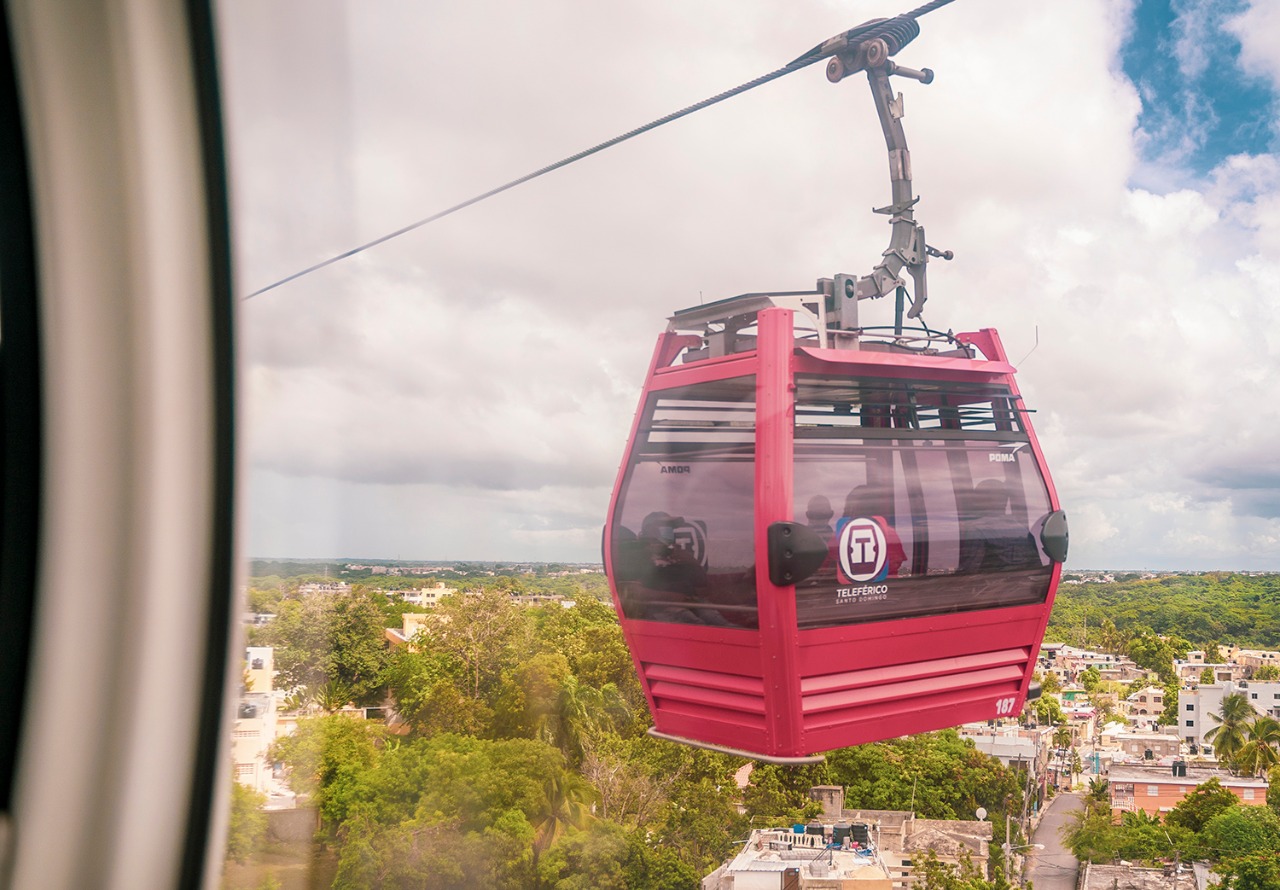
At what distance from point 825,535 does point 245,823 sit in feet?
6.38

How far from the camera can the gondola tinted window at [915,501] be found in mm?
2588

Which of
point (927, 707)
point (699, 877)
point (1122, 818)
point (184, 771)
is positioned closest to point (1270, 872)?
point (1122, 818)

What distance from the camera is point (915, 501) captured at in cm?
277

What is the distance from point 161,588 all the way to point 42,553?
82mm

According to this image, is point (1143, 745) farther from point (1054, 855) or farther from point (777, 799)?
point (777, 799)

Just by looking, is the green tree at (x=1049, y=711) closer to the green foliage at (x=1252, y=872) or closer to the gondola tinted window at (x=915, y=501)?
the green foliage at (x=1252, y=872)

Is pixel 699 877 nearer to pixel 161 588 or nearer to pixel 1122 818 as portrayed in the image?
pixel 1122 818

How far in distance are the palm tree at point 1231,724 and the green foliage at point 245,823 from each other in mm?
28858

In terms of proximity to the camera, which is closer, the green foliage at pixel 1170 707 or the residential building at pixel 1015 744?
the residential building at pixel 1015 744

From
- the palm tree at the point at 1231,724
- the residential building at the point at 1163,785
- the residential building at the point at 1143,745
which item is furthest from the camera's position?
the residential building at the point at 1143,745

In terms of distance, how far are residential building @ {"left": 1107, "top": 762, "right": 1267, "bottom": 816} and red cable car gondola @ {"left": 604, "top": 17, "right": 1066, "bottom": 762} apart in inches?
901

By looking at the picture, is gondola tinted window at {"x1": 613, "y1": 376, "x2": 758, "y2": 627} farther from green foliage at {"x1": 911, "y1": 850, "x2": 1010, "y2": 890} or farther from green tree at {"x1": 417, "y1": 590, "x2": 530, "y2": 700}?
green foliage at {"x1": 911, "y1": 850, "x2": 1010, "y2": 890}

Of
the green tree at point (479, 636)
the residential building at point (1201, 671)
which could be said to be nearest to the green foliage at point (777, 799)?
the green tree at point (479, 636)

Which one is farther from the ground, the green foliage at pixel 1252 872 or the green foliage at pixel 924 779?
the green foliage at pixel 924 779
